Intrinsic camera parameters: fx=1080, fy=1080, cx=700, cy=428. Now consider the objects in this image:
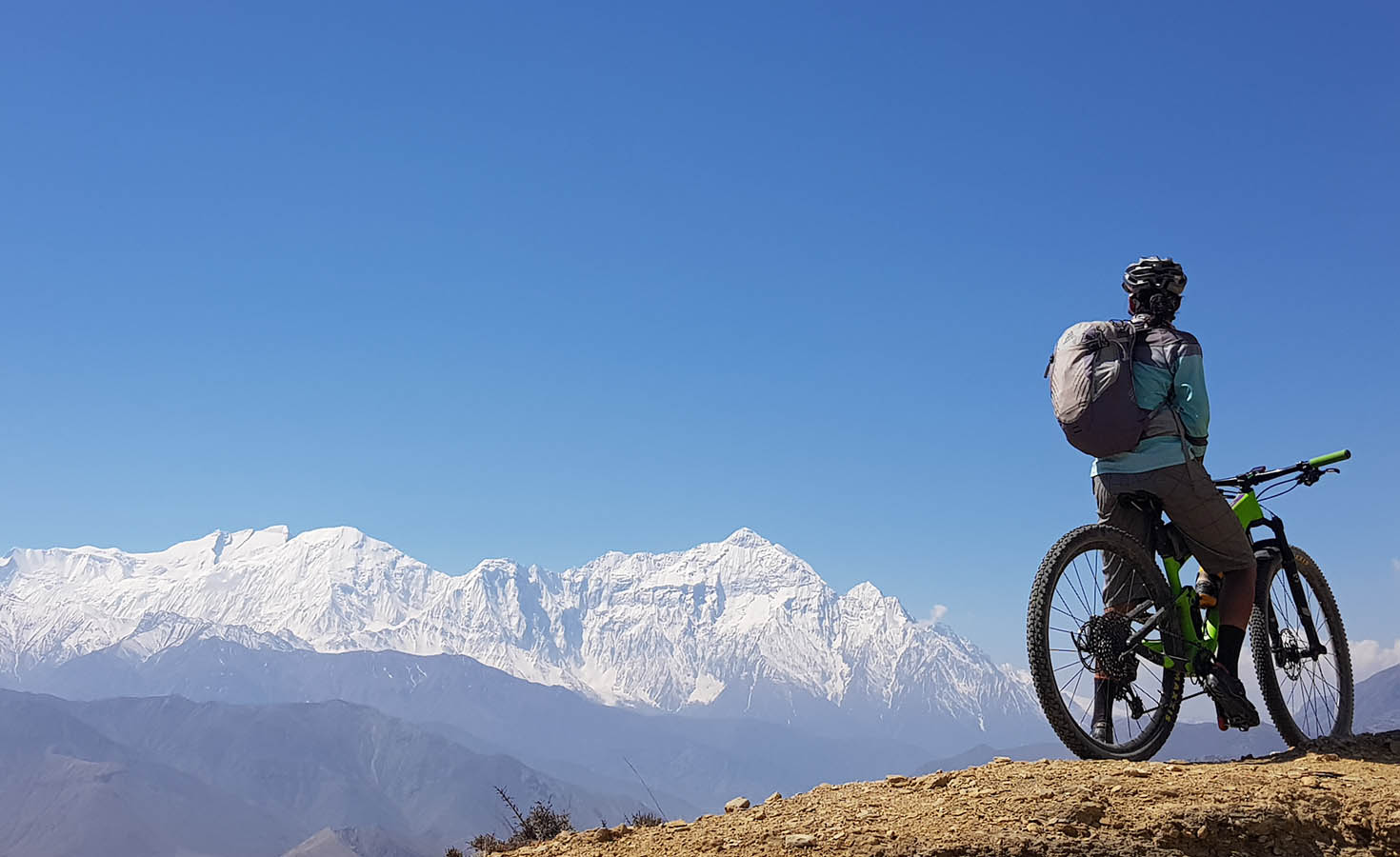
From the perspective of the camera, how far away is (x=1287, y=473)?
849cm

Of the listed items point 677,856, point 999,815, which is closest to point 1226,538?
point 999,815

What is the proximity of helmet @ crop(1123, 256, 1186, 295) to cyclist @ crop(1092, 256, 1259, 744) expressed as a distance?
0.17m

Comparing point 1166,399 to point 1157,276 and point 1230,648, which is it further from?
point 1230,648

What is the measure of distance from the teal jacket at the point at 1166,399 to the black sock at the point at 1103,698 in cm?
144

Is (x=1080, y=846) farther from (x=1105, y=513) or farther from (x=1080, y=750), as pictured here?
(x=1105, y=513)

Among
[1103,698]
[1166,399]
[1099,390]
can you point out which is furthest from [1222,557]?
[1099,390]

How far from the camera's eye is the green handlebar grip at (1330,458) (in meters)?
8.38

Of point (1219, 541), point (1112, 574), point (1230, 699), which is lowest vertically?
point (1230, 699)

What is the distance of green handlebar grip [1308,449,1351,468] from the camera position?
27.5ft

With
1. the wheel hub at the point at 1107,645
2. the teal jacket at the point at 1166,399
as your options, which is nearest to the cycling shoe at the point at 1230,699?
the wheel hub at the point at 1107,645

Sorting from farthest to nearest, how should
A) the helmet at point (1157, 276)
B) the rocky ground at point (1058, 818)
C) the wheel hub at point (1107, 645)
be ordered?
the helmet at point (1157, 276) < the wheel hub at point (1107, 645) < the rocky ground at point (1058, 818)

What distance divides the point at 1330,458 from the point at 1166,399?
2.03m

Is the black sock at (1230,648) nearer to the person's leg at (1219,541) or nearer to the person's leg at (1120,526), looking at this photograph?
the person's leg at (1219,541)

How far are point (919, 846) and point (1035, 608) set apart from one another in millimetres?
2612
